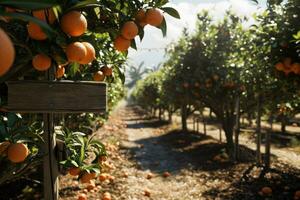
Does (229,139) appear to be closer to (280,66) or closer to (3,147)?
(280,66)

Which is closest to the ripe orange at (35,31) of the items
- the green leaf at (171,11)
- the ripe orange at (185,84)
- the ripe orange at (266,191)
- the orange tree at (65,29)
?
the orange tree at (65,29)

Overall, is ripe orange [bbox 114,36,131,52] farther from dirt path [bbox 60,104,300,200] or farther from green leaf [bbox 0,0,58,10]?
dirt path [bbox 60,104,300,200]

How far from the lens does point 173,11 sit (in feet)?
8.03

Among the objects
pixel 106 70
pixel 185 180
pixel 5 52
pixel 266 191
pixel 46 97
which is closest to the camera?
pixel 5 52

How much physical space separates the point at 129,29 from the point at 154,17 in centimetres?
19

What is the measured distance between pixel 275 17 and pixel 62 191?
491 cm

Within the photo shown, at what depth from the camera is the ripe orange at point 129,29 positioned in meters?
2.29

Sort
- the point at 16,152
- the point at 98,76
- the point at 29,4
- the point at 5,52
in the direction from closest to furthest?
the point at 5,52
the point at 29,4
the point at 16,152
the point at 98,76

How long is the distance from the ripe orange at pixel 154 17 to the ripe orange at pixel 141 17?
0.04 metres

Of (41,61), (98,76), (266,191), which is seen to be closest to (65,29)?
(41,61)

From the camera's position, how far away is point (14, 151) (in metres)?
2.22

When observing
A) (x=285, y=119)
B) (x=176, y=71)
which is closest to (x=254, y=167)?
(x=176, y=71)

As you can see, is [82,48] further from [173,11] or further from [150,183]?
[150,183]

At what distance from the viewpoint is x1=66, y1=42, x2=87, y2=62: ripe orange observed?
1869 millimetres
